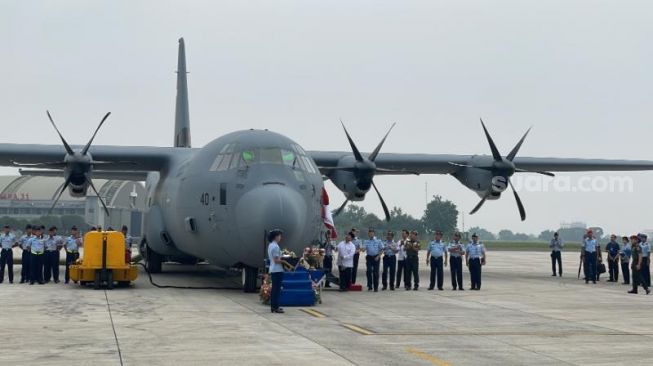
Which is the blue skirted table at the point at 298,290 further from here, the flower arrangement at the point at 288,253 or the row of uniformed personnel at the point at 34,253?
the row of uniformed personnel at the point at 34,253

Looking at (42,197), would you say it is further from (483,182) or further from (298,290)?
(298,290)

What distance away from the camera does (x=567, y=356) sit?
970 cm

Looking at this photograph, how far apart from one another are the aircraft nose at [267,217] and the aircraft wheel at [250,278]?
0.82m

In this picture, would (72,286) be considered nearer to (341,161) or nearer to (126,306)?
(126,306)

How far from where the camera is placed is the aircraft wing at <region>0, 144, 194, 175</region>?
2511cm

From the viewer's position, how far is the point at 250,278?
18.5 m

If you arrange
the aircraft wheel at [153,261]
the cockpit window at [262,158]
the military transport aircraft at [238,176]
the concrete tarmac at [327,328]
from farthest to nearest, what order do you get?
the aircraft wheel at [153,261]
the cockpit window at [262,158]
the military transport aircraft at [238,176]
the concrete tarmac at [327,328]

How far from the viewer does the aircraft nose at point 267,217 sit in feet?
55.1

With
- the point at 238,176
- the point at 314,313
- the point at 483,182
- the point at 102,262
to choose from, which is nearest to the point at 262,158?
the point at 238,176

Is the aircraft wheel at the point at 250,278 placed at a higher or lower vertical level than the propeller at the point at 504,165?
lower

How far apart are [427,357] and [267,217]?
777cm

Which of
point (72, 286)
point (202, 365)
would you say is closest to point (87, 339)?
point (202, 365)

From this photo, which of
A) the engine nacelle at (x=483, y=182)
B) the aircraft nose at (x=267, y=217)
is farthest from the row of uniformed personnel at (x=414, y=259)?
the engine nacelle at (x=483, y=182)

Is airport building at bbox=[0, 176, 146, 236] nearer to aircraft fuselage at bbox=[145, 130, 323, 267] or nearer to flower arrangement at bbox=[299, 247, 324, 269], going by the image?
aircraft fuselage at bbox=[145, 130, 323, 267]
